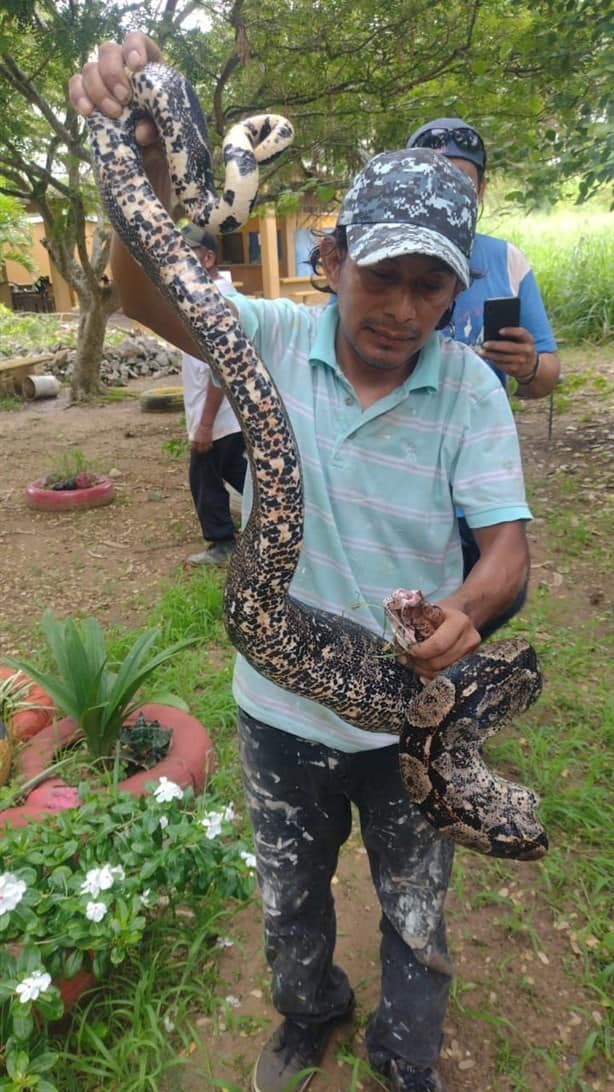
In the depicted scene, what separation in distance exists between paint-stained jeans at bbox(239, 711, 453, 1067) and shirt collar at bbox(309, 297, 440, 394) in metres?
0.98

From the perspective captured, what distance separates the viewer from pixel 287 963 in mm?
2273

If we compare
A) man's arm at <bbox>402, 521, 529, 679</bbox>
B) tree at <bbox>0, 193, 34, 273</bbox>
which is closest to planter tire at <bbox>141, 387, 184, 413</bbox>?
tree at <bbox>0, 193, 34, 273</bbox>

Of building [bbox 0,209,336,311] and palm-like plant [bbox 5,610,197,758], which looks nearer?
palm-like plant [bbox 5,610,197,758]

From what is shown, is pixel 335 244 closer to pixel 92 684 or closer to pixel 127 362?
pixel 92 684

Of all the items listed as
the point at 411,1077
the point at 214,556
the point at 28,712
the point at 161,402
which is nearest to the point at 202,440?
the point at 214,556

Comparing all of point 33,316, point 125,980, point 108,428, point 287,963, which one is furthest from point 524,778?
point 33,316

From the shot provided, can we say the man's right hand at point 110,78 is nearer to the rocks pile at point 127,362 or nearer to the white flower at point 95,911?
the white flower at point 95,911

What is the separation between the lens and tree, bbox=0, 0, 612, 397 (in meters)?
5.67

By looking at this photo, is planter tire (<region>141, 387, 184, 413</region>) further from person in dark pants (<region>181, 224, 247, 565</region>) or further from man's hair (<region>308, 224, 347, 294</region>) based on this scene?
man's hair (<region>308, 224, 347, 294</region>)

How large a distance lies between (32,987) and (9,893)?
256 millimetres

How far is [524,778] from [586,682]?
37.8 inches

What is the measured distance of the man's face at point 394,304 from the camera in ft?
5.56

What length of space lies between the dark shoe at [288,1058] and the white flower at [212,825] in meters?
0.61

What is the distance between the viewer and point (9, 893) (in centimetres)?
219
